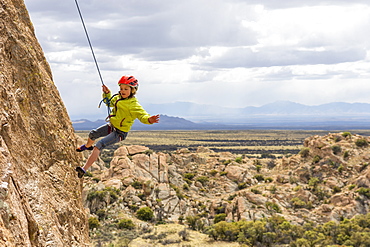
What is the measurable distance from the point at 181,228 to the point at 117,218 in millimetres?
6875

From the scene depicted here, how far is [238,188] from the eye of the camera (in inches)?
2099

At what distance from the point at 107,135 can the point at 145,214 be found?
33.5 meters

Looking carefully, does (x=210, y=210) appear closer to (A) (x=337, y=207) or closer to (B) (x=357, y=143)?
(A) (x=337, y=207)

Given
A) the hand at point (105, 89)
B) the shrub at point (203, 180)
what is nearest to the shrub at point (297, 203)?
the shrub at point (203, 180)

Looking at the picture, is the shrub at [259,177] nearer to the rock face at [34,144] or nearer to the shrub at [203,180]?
the shrub at [203,180]

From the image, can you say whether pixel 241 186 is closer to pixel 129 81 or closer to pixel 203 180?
pixel 203 180

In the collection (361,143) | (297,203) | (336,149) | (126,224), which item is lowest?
(126,224)

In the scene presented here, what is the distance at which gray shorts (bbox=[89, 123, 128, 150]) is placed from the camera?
25.1ft

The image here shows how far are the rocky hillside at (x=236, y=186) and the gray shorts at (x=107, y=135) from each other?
26.6 metres

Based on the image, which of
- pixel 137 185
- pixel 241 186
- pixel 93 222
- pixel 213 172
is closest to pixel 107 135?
pixel 93 222

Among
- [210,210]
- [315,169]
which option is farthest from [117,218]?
[315,169]

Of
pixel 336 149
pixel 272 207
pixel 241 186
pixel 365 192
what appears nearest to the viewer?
pixel 272 207

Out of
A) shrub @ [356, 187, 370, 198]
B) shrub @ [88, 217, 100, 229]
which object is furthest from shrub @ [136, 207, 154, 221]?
shrub @ [356, 187, 370, 198]

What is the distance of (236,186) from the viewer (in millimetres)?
53531
